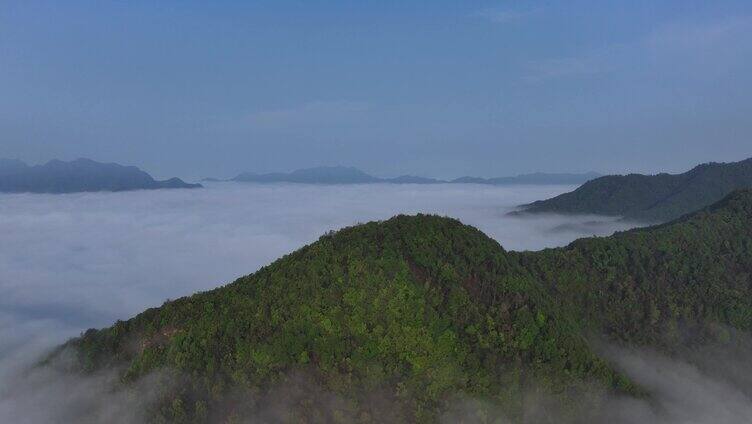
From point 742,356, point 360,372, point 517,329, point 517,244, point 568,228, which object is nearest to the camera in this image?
point 360,372

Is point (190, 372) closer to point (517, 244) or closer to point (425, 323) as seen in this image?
point (425, 323)

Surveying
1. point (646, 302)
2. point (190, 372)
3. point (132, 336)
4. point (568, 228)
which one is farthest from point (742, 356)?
point (568, 228)

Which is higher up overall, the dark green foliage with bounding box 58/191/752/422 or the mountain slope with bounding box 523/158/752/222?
the mountain slope with bounding box 523/158/752/222

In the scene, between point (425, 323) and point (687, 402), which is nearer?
point (425, 323)

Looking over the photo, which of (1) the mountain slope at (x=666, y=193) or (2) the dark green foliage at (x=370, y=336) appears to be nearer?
(2) the dark green foliage at (x=370, y=336)

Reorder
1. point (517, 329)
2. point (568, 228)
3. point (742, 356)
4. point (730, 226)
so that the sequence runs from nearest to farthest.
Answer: point (517, 329) < point (742, 356) < point (730, 226) < point (568, 228)
